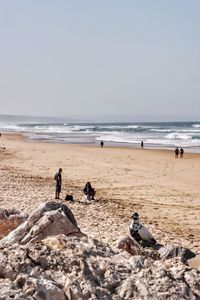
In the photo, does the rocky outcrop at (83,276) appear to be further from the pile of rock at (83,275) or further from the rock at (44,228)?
the rock at (44,228)

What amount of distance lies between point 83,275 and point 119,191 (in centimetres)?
1725

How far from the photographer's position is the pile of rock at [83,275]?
4355mm

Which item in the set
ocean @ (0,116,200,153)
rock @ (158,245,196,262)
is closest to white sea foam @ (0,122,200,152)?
ocean @ (0,116,200,153)

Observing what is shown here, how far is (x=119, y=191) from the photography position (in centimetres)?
2181

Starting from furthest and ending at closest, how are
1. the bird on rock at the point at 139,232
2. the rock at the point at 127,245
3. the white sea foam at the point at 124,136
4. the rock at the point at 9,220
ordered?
the white sea foam at the point at 124,136 < the bird on rock at the point at 139,232 < the rock at the point at 9,220 < the rock at the point at 127,245

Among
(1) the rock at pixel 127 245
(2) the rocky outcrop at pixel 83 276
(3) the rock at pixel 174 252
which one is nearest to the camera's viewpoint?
(2) the rocky outcrop at pixel 83 276

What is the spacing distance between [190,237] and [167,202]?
6387mm

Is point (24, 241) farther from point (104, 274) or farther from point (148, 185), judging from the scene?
point (148, 185)

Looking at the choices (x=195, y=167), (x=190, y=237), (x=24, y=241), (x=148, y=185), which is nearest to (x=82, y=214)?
(x=190, y=237)

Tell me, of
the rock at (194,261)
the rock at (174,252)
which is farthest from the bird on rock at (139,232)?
the rock at (174,252)

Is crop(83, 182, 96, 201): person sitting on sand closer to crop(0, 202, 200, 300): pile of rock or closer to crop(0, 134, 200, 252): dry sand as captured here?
crop(0, 134, 200, 252): dry sand

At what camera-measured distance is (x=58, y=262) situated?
481 centimetres

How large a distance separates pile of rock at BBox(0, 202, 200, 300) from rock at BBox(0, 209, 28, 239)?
4196mm

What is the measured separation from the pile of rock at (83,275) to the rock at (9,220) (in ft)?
13.8
